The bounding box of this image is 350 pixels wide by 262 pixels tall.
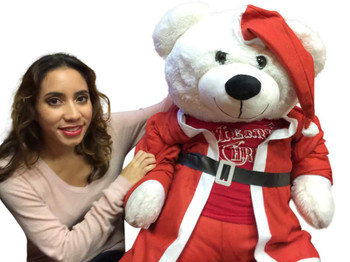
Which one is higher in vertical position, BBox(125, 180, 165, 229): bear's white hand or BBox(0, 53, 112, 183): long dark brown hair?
BBox(0, 53, 112, 183): long dark brown hair

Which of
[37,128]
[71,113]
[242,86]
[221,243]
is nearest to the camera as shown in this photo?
[242,86]

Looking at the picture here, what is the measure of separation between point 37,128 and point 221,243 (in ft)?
2.45

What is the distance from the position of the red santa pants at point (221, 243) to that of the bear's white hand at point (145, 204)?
0.47 ft

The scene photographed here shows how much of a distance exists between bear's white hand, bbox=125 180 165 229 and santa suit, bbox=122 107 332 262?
0.10 ft

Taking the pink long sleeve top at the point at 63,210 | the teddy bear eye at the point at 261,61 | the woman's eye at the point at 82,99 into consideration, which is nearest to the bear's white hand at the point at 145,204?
the pink long sleeve top at the point at 63,210

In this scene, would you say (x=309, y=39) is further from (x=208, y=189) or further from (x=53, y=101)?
(x=53, y=101)

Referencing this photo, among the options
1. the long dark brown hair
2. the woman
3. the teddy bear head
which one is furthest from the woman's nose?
the teddy bear head

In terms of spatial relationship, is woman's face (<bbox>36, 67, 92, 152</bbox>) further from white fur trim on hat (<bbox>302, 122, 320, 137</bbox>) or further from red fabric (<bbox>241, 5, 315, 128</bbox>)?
white fur trim on hat (<bbox>302, 122, 320, 137</bbox>)

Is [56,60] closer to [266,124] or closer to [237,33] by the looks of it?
[237,33]

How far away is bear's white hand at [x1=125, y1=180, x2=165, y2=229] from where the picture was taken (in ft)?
4.53

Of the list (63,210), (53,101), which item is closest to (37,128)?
(53,101)

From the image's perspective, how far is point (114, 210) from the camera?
1.53m

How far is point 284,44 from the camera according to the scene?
1.28m

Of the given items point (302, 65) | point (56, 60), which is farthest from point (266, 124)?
point (56, 60)
